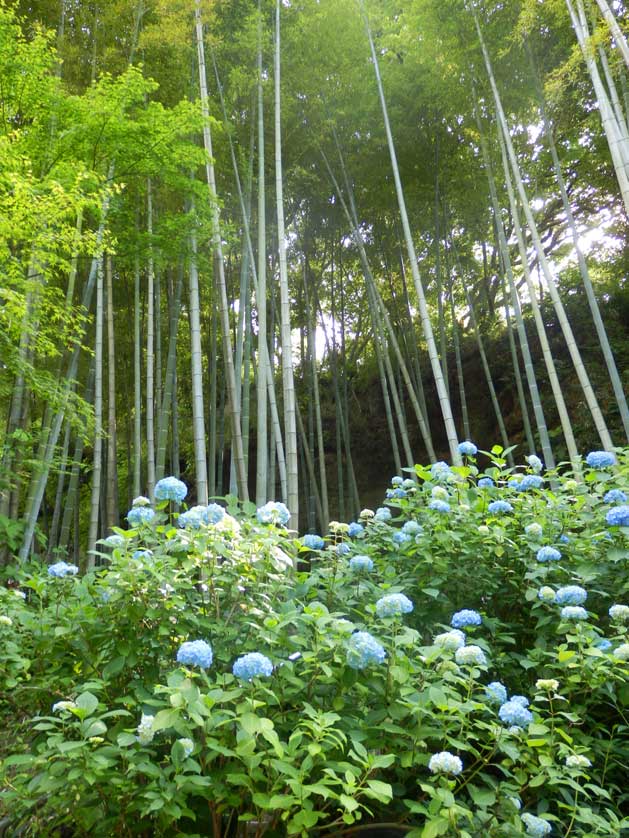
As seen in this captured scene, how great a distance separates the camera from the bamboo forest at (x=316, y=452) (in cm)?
105

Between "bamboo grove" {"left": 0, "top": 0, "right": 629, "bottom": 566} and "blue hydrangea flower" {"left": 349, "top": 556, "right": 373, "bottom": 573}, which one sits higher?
"bamboo grove" {"left": 0, "top": 0, "right": 629, "bottom": 566}

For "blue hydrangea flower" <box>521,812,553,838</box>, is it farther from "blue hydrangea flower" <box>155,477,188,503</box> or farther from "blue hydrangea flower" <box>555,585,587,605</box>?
"blue hydrangea flower" <box>155,477,188,503</box>

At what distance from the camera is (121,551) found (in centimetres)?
122

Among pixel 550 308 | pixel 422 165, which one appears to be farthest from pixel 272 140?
pixel 550 308

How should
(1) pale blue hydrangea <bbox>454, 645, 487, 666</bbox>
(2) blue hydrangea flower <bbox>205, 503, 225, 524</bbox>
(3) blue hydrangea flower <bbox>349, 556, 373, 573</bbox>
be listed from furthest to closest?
(3) blue hydrangea flower <bbox>349, 556, 373, 573</bbox> < (2) blue hydrangea flower <bbox>205, 503, 225, 524</bbox> < (1) pale blue hydrangea <bbox>454, 645, 487, 666</bbox>

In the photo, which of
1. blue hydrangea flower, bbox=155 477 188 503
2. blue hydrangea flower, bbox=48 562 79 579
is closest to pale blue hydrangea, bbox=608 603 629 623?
blue hydrangea flower, bbox=155 477 188 503

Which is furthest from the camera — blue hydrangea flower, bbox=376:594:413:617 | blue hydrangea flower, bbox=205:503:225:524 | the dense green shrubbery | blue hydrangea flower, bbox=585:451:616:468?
blue hydrangea flower, bbox=585:451:616:468

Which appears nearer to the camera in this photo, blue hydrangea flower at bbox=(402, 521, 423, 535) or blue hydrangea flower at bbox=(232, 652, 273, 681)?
blue hydrangea flower at bbox=(232, 652, 273, 681)

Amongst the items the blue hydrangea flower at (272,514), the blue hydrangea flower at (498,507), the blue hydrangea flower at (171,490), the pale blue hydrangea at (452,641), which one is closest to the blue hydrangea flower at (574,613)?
the pale blue hydrangea at (452,641)

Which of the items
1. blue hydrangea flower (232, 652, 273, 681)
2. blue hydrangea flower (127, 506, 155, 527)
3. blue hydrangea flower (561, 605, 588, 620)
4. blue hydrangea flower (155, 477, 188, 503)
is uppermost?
blue hydrangea flower (155, 477, 188, 503)

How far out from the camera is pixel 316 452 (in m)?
10.1

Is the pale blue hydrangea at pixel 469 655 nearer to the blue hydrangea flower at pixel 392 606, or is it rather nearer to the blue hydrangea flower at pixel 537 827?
the blue hydrangea flower at pixel 392 606

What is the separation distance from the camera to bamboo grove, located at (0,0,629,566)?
3.71 meters

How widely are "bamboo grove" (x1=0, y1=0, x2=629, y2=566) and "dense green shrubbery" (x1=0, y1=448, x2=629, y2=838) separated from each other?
1.67m
